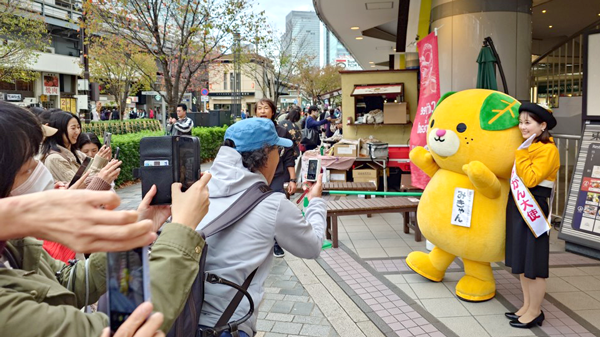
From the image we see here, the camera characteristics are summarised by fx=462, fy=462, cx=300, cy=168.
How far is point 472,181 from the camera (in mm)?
3967

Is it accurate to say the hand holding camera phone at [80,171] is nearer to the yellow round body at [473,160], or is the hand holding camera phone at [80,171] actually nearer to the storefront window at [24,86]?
the yellow round body at [473,160]

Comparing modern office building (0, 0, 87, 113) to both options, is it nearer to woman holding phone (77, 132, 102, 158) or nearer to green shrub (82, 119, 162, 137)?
green shrub (82, 119, 162, 137)

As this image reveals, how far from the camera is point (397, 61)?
19047 millimetres

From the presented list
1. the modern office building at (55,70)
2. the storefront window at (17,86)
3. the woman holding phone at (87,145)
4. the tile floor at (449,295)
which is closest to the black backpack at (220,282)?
the tile floor at (449,295)

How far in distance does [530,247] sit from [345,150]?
6018 millimetres

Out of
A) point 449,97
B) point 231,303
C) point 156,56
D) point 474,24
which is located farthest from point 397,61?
point 231,303

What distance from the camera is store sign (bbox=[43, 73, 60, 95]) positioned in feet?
109

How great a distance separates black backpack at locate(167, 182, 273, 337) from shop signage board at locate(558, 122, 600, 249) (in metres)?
4.40

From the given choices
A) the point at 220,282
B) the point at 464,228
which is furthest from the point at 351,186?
the point at 220,282

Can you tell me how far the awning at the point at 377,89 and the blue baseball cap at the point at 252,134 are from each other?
809cm

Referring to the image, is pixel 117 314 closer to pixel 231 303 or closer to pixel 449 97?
pixel 231 303

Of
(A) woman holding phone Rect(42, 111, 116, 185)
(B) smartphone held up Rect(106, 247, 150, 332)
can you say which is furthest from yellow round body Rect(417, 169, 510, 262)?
(B) smartphone held up Rect(106, 247, 150, 332)

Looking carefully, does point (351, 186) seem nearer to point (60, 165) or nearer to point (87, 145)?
point (87, 145)

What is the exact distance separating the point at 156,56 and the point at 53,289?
11.9 meters
